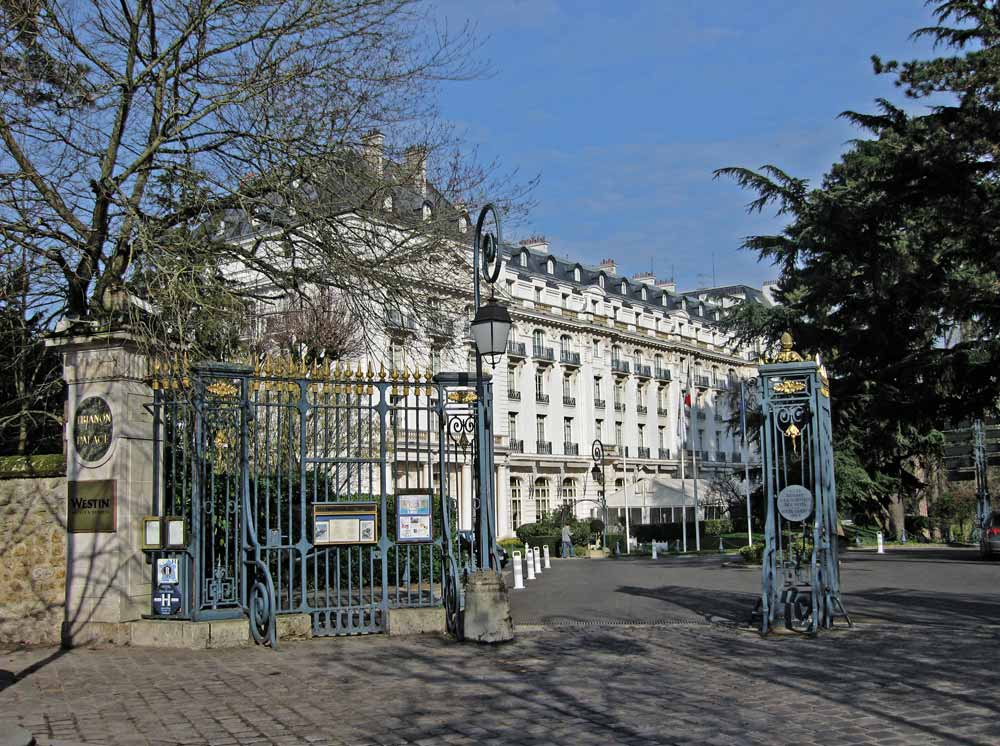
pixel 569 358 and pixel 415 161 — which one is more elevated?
pixel 569 358

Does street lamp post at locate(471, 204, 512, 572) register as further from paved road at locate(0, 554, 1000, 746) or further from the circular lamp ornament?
paved road at locate(0, 554, 1000, 746)

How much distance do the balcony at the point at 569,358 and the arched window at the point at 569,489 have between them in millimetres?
7423

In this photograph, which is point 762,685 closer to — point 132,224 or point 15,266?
point 132,224

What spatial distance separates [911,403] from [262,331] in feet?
50.8

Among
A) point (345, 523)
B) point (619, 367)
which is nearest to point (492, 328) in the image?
point (345, 523)

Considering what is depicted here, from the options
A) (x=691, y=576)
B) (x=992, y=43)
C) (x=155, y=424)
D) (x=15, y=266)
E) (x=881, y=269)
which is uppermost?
(x=992, y=43)

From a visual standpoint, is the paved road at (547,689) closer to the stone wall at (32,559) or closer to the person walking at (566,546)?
the stone wall at (32,559)

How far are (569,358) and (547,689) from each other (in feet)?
191

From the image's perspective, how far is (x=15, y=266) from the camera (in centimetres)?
1316

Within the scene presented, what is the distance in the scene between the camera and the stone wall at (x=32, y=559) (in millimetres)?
11266

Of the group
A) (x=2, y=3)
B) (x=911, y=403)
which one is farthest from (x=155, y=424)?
(x=911, y=403)

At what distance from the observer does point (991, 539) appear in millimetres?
27594

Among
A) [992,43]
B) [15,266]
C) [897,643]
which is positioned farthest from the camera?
[992,43]

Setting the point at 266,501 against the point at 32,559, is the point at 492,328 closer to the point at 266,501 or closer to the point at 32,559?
the point at 266,501
